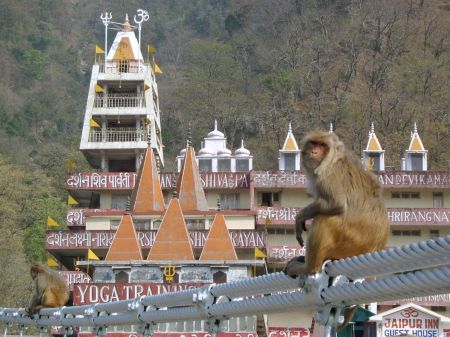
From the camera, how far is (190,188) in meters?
59.5

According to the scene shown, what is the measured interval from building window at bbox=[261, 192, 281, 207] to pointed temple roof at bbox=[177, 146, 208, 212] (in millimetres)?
4904

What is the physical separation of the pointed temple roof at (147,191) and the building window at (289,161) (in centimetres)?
824

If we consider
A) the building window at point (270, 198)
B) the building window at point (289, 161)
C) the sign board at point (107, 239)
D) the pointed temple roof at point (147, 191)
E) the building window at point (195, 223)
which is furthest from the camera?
the building window at point (289, 161)

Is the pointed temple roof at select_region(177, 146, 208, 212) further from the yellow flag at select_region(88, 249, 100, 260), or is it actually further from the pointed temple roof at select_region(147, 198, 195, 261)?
the pointed temple roof at select_region(147, 198, 195, 261)

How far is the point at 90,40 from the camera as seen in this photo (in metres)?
174

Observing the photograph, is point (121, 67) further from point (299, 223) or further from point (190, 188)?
point (299, 223)

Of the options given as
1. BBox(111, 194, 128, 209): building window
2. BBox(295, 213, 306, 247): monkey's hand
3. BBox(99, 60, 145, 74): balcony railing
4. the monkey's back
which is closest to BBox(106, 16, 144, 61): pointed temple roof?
BBox(99, 60, 145, 74): balcony railing

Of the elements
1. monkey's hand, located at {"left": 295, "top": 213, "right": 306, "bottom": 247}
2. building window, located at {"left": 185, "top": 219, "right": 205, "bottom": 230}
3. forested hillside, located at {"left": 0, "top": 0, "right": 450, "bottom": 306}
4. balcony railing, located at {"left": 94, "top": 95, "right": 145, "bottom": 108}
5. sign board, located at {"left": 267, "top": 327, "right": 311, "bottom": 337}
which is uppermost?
forested hillside, located at {"left": 0, "top": 0, "right": 450, "bottom": 306}

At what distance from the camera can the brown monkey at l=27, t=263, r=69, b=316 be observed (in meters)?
17.0

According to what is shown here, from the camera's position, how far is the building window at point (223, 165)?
6731 centimetres

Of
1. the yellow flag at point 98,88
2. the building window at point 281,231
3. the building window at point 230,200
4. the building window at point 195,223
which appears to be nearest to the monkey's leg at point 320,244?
the building window at point 195,223

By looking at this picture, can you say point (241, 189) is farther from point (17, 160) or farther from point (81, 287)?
point (17, 160)

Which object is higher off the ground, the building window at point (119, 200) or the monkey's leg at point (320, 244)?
the building window at point (119, 200)

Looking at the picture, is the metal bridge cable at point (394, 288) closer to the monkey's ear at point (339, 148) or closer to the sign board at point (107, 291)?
the monkey's ear at point (339, 148)
